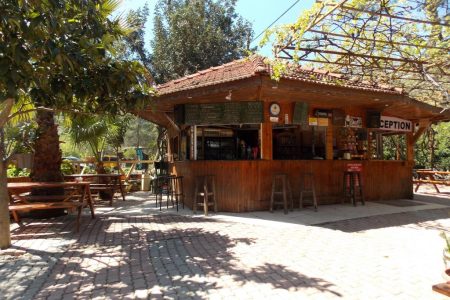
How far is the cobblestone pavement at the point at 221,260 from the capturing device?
147 inches

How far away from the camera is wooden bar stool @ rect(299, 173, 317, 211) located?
8.46m

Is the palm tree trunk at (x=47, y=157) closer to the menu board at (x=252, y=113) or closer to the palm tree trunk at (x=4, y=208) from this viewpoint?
the palm tree trunk at (x=4, y=208)

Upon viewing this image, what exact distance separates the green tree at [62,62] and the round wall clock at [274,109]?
3.70 m

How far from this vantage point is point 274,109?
8.66 m

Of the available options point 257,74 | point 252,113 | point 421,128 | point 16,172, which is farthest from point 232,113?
point 16,172

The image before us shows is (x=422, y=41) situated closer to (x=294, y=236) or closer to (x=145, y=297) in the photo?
(x=294, y=236)

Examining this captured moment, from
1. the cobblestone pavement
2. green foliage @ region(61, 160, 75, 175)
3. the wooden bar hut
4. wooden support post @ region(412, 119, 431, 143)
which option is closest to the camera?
the cobblestone pavement

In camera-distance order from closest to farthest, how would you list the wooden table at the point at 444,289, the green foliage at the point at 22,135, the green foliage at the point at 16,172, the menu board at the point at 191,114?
the wooden table at the point at 444,289
the menu board at the point at 191,114
the green foliage at the point at 22,135
the green foliage at the point at 16,172

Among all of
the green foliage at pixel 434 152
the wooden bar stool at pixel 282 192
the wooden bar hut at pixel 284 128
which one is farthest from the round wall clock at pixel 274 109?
the green foliage at pixel 434 152

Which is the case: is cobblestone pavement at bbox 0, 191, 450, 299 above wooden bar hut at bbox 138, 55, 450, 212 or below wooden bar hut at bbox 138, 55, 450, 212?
below

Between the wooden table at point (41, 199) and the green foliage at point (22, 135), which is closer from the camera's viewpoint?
the wooden table at point (41, 199)

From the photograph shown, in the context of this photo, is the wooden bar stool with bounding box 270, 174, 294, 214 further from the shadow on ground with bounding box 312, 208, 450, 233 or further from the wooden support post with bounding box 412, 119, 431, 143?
the wooden support post with bounding box 412, 119, 431, 143

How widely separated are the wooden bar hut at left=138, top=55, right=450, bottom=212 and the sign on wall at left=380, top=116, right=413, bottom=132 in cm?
3

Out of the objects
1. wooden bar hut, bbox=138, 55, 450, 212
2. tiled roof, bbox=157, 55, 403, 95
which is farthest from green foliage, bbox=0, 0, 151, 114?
wooden bar hut, bbox=138, 55, 450, 212
